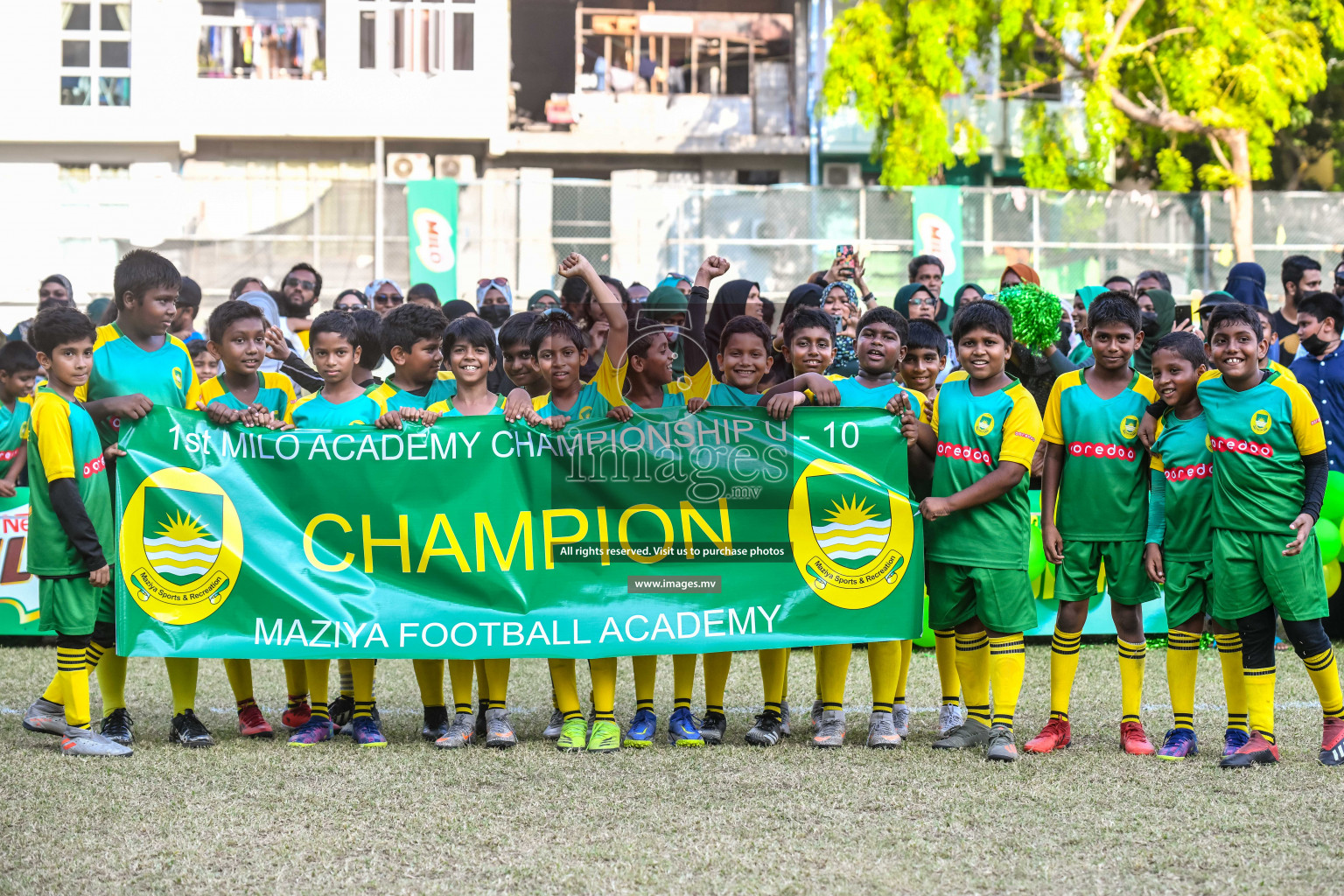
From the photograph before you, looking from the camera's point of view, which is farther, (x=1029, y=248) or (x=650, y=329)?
(x=1029, y=248)

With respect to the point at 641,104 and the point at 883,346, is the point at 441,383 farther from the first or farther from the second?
the point at 641,104

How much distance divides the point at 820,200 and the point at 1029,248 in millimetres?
2935

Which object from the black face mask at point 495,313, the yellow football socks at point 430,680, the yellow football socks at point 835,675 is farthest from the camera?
the black face mask at point 495,313

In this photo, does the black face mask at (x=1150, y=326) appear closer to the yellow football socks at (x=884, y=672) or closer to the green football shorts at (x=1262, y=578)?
the green football shorts at (x=1262, y=578)

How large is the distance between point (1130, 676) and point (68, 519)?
4351 millimetres

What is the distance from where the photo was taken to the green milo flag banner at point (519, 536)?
6.20 meters

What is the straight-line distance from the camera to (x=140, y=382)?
21.0 feet

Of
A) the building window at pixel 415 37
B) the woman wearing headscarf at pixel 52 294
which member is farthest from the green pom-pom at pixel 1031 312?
the building window at pixel 415 37

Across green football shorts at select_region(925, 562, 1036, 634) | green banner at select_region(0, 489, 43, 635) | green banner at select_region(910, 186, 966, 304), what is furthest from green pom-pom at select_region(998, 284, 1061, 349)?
green banner at select_region(910, 186, 966, 304)

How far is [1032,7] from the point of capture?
70.8ft

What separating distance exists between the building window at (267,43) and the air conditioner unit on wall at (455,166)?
2.38 metres

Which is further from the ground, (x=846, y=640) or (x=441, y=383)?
(x=441, y=383)

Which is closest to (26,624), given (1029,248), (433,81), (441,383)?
(441,383)

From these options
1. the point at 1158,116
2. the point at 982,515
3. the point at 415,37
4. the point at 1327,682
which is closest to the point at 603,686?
the point at 982,515
